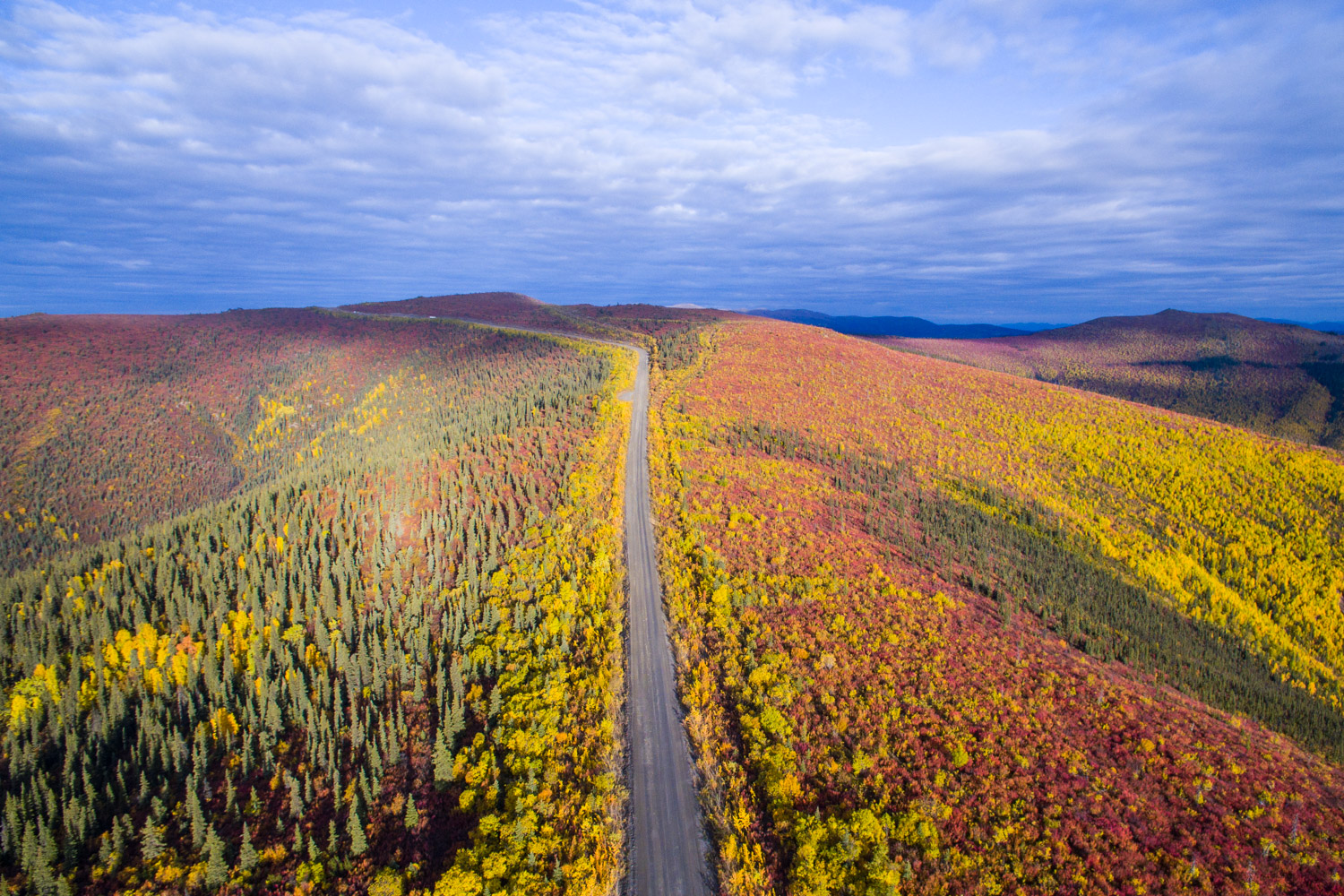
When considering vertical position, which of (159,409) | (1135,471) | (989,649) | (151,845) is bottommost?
(151,845)

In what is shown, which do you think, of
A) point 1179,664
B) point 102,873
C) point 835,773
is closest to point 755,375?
point 1179,664

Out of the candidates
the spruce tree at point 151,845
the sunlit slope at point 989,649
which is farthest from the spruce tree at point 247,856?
the sunlit slope at point 989,649

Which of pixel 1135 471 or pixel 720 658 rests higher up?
pixel 1135 471

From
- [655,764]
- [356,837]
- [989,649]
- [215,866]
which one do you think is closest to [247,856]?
[215,866]

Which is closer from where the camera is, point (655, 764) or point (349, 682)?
point (655, 764)

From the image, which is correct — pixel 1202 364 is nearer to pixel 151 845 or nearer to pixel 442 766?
pixel 442 766

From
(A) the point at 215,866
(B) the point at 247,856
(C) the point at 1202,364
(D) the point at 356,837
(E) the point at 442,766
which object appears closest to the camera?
(A) the point at 215,866

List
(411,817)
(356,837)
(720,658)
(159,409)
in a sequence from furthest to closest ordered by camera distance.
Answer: (159,409) < (720,658) < (411,817) < (356,837)
